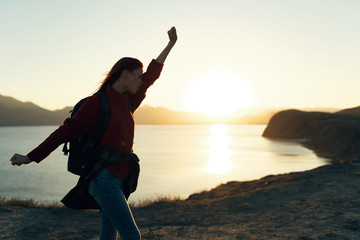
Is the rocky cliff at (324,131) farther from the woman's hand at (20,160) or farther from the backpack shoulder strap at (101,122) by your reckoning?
the woman's hand at (20,160)

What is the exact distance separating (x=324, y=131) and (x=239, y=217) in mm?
43657

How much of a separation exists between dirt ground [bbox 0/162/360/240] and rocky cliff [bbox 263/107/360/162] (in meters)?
9.17

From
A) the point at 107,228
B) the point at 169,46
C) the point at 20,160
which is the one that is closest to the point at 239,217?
the point at 169,46

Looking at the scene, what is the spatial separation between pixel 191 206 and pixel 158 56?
21.1 ft

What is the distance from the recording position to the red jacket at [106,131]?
7.78ft

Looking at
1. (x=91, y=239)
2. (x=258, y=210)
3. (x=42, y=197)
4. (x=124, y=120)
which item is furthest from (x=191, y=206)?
(x=42, y=197)

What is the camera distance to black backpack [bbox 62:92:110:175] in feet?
8.23

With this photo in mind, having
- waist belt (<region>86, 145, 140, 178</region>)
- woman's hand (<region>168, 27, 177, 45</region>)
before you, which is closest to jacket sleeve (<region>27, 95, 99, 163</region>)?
waist belt (<region>86, 145, 140, 178</region>)

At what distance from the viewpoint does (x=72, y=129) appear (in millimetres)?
2428

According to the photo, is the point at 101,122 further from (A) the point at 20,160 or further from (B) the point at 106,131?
(A) the point at 20,160

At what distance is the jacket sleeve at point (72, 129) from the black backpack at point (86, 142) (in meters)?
0.04

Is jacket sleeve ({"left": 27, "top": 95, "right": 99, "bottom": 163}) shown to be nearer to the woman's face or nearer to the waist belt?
the waist belt

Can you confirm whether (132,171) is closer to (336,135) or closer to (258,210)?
(258,210)

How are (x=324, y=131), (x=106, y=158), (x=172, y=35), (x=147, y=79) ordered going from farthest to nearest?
(x=324, y=131)
(x=172, y=35)
(x=147, y=79)
(x=106, y=158)
